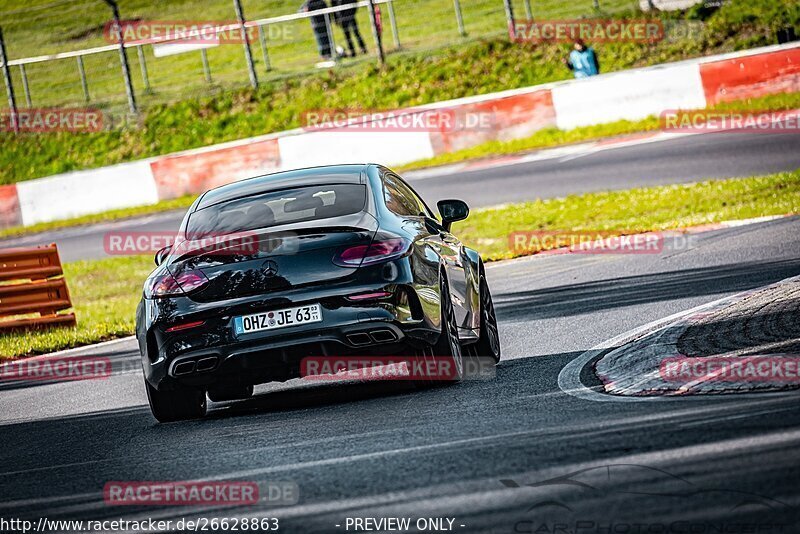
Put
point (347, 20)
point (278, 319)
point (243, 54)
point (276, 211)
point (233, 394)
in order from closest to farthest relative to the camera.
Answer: point (278, 319) → point (276, 211) → point (233, 394) → point (347, 20) → point (243, 54)

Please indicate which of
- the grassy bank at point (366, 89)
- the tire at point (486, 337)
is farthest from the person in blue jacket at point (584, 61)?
the tire at point (486, 337)

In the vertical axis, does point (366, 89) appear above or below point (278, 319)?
above

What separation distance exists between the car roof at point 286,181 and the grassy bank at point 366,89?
60.1ft

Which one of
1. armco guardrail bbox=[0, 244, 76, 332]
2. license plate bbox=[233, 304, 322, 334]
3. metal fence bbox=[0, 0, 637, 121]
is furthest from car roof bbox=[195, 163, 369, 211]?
metal fence bbox=[0, 0, 637, 121]

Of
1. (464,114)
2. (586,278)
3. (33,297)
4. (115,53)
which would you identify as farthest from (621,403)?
(115,53)

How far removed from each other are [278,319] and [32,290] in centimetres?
867

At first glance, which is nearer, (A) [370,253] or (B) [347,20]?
(A) [370,253]

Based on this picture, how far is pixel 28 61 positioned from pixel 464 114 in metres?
12.0

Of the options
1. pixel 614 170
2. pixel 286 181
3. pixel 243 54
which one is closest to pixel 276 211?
pixel 286 181

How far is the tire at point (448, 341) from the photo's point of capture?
8102mm

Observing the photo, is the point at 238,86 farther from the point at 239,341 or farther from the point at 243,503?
the point at 243,503

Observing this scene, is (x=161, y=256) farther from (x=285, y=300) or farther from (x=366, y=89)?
(x=366, y=89)

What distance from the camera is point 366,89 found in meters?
30.0

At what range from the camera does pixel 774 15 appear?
26.2m
